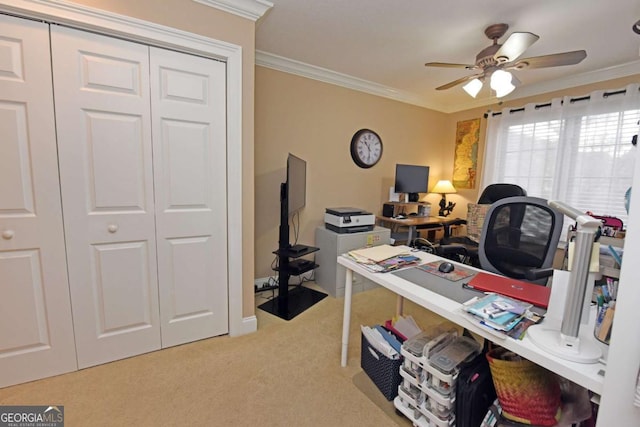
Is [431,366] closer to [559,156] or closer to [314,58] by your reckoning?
[314,58]

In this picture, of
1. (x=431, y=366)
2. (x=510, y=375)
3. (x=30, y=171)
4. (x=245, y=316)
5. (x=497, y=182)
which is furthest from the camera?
(x=497, y=182)

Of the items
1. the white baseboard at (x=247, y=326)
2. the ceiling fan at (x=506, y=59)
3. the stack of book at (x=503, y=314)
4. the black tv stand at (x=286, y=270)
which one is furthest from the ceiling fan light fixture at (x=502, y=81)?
the white baseboard at (x=247, y=326)

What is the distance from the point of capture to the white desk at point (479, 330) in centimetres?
79

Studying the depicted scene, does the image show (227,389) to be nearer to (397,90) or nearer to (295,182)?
(295,182)

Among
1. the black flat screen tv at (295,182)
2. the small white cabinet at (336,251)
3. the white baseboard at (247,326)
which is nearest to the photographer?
the white baseboard at (247,326)

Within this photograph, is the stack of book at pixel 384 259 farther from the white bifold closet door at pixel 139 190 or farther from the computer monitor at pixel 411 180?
the computer monitor at pixel 411 180

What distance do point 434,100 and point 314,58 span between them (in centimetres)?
210

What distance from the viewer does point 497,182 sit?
367 centimetres

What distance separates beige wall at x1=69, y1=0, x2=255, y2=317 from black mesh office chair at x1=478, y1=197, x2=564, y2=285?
5.72ft

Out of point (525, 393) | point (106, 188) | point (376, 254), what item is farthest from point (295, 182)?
point (525, 393)

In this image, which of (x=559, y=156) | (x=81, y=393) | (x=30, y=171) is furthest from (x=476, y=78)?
(x=81, y=393)

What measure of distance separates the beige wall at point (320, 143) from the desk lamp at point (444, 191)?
0.45 metres

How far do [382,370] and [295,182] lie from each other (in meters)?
1.60

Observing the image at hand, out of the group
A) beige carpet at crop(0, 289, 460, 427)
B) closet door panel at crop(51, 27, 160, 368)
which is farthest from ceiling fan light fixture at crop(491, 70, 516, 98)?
closet door panel at crop(51, 27, 160, 368)
